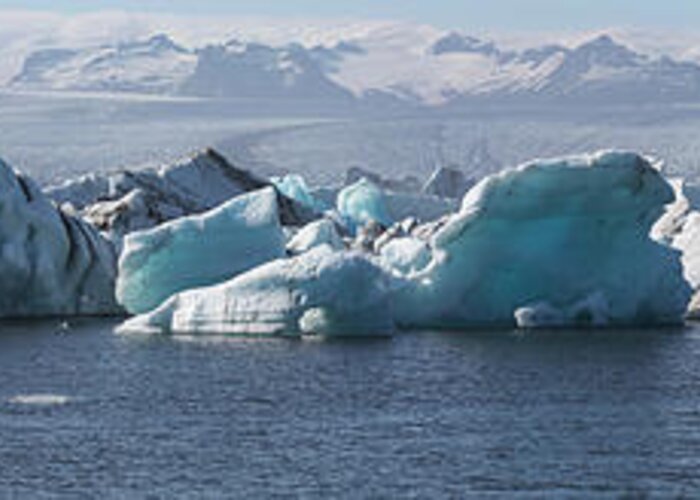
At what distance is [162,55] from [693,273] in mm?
142386

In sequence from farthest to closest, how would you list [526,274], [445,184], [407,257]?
[445,184]
[407,257]
[526,274]

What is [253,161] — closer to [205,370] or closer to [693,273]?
[693,273]

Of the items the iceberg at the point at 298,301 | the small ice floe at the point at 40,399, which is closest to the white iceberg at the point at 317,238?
the iceberg at the point at 298,301

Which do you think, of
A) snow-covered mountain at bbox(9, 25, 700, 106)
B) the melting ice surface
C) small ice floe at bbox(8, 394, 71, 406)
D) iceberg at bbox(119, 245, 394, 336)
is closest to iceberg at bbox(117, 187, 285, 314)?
the melting ice surface

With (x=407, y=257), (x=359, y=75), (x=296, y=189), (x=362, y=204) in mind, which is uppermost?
(x=407, y=257)

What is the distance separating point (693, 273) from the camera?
38406mm

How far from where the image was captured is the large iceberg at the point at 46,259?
123 ft

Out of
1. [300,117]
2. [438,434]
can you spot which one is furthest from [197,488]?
[300,117]

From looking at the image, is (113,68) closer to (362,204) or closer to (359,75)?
(359,75)

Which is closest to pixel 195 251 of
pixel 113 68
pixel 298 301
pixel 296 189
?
pixel 298 301

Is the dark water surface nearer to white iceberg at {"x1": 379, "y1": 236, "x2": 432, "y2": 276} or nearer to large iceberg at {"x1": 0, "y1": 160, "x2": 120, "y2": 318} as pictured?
large iceberg at {"x1": 0, "y1": 160, "x2": 120, "y2": 318}

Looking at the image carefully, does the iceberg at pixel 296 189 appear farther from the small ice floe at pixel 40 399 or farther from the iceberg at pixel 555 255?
the small ice floe at pixel 40 399

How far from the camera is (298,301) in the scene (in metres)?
32.9

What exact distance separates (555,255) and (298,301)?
4.60 meters
